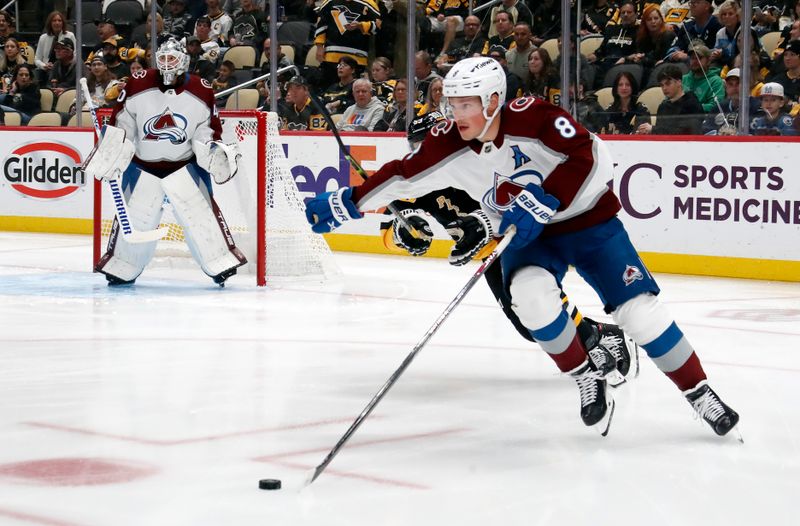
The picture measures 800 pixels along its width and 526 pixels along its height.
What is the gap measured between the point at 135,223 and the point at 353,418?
3.40m

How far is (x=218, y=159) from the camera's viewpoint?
6418mm

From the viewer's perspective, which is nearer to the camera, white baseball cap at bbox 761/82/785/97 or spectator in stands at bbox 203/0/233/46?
white baseball cap at bbox 761/82/785/97

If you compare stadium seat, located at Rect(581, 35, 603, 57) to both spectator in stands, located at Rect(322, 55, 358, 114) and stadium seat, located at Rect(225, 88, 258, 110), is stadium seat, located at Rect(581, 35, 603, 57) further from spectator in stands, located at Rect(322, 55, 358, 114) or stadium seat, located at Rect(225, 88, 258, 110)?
stadium seat, located at Rect(225, 88, 258, 110)

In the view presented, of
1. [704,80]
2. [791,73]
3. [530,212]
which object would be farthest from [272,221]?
[530,212]

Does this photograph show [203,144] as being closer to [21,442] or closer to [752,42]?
[752,42]

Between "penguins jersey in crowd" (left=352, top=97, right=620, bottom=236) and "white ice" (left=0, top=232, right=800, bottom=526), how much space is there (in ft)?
1.89

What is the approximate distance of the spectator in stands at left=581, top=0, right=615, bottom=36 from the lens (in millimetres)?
7457

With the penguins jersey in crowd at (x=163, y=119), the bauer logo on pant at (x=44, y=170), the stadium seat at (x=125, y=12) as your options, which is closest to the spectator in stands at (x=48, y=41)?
the stadium seat at (x=125, y=12)

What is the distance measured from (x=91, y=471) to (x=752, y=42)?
16.9 feet

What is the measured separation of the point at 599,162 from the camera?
132 inches

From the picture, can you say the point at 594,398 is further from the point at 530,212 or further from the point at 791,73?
the point at 791,73

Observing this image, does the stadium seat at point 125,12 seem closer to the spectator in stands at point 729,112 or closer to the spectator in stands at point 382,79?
the spectator in stands at point 382,79

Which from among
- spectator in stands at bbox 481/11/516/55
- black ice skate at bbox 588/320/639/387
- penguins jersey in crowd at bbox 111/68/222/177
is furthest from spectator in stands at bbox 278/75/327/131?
black ice skate at bbox 588/320/639/387

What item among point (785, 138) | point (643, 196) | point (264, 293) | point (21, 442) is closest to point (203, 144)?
point (264, 293)
